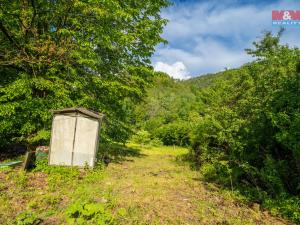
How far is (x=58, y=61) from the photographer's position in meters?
10.8

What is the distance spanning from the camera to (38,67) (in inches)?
432

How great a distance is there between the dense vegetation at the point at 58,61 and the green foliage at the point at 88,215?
18.8ft

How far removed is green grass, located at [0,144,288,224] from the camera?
5.57m

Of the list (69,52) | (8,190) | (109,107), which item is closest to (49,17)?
(69,52)

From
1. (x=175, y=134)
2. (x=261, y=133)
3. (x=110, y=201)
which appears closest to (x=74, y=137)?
(x=110, y=201)

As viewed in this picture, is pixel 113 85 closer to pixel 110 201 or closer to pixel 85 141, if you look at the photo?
pixel 85 141

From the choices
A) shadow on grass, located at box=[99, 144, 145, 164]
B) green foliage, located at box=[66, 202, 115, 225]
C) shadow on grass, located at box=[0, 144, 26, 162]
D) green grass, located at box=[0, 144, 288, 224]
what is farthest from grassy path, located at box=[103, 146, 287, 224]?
shadow on grass, located at box=[0, 144, 26, 162]

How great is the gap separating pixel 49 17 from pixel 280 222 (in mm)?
11489

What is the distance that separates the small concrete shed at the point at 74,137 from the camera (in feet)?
34.1

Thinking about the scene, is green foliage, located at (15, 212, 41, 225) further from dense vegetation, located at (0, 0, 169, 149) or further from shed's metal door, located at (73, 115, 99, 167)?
dense vegetation, located at (0, 0, 169, 149)

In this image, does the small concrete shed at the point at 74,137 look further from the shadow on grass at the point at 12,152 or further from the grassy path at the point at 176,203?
the shadow on grass at the point at 12,152

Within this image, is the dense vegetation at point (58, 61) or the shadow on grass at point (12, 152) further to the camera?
the shadow on grass at point (12, 152)

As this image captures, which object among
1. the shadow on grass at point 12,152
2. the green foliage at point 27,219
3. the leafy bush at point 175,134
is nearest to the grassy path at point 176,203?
the green foliage at point 27,219

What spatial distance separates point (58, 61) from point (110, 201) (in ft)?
22.4
